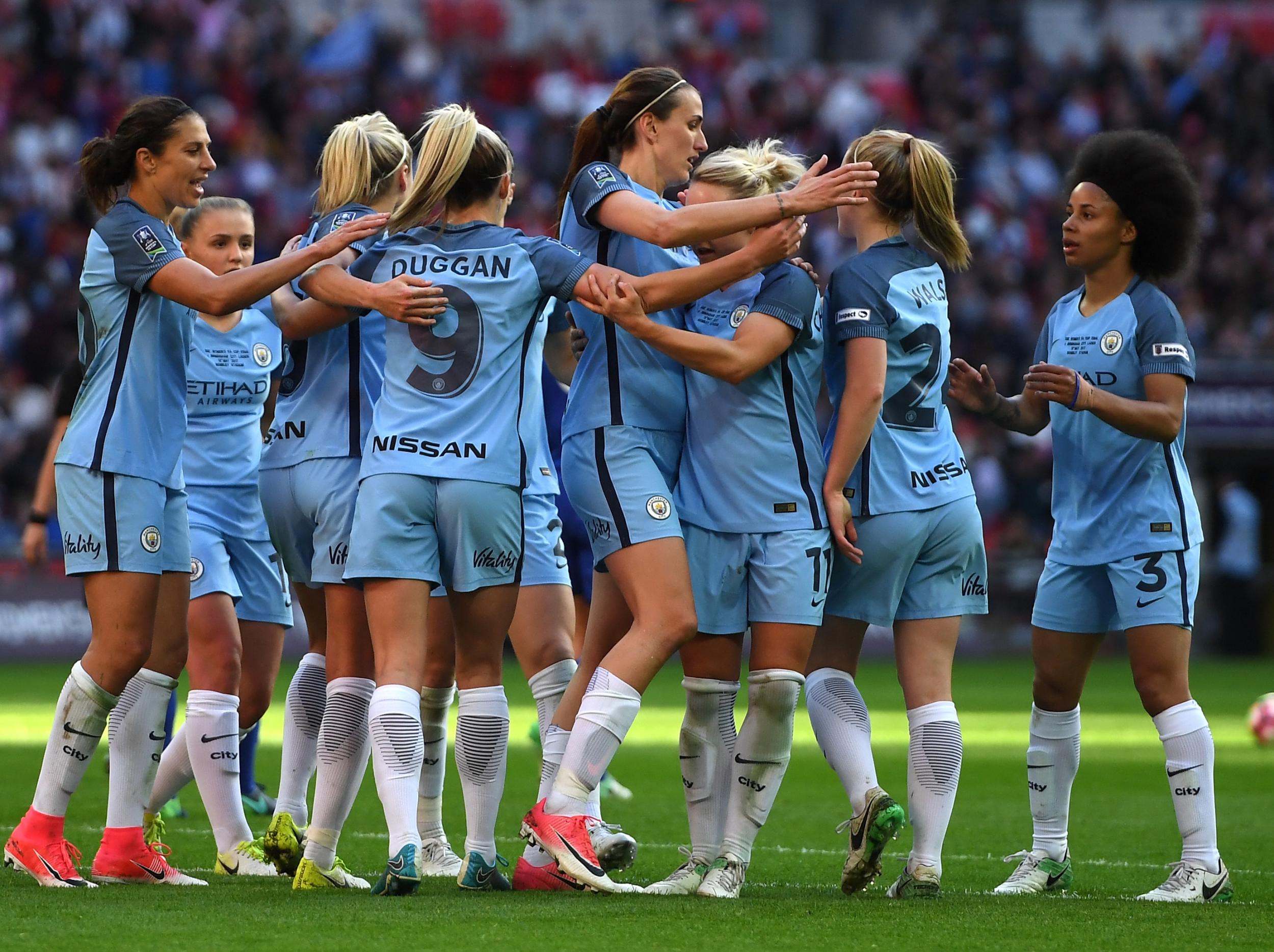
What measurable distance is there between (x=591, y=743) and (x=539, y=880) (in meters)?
0.50

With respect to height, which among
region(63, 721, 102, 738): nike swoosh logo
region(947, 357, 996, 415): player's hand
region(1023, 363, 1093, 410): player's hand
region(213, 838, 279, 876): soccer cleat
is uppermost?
region(1023, 363, 1093, 410): player's hand

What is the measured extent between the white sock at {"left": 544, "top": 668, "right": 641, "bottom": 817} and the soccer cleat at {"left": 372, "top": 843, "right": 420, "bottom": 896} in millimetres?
423

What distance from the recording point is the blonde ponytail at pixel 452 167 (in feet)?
17.4

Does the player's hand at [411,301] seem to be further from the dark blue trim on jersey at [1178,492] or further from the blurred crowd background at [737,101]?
the blurred crowd background at [737,101]

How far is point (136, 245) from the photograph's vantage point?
5.46 meters

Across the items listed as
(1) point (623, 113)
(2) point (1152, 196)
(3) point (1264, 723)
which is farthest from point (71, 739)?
(3) point (1264, 723)

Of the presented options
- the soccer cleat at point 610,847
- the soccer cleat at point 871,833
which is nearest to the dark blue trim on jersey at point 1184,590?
the soccer cleat at point 871,833

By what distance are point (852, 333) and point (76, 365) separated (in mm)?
3151

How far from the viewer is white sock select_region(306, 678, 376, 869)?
5445 millimetres

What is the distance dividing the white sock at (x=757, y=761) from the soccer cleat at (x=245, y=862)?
1.65m

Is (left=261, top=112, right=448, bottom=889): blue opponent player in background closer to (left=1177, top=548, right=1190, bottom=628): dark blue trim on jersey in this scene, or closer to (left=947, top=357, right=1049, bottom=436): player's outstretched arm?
(left=947, top=357, right=1049, bottom=436): player's outstretched arm

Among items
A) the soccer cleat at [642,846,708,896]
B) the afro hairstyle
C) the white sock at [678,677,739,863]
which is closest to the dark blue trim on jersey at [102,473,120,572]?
the white sock at [678,677,739,863]

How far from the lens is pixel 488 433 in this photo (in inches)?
208

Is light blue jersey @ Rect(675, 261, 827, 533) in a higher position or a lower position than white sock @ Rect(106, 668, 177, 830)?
higher
